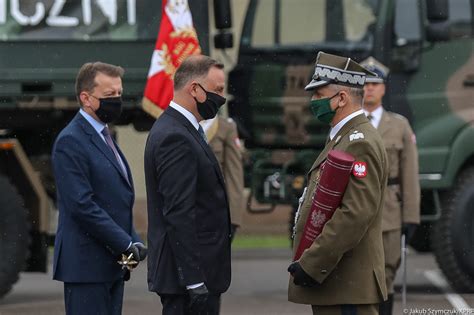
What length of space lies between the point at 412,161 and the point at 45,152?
3618 millimetres

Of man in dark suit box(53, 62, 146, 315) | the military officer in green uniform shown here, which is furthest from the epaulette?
man in dark suit box(53, 62, 146, 315)

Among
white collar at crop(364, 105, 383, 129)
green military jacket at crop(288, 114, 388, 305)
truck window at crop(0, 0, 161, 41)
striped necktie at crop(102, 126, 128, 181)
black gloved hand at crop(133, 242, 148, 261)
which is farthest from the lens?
truck window at crop(0, 0, 161, 41)

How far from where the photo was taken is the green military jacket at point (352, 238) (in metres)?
5.93

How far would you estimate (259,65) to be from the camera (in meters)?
12.6

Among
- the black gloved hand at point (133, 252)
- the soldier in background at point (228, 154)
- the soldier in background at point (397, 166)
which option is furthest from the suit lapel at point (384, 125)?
the black gloved hand at point (133, 252)

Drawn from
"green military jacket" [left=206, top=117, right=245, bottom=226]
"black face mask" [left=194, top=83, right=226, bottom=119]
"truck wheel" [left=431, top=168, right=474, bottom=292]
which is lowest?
"truck wheel" [left=431, top=168, right=474, bottom=292]

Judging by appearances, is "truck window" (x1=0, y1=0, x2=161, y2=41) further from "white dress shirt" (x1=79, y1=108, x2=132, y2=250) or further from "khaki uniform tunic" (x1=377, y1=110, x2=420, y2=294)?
"white dress shirt" (x1=79, y1=108, x2=132, y2=250)

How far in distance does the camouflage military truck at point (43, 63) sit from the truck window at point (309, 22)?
4.91 ft

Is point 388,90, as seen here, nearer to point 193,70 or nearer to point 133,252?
point 133,252

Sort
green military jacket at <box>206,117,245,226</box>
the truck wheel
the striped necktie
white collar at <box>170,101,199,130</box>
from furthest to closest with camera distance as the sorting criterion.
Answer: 1. the truck wheel
2. green military jacket at <box>206,117,245,226</box>
3. the striped necktie
4. white collar at <box>170,101,199,130</box>

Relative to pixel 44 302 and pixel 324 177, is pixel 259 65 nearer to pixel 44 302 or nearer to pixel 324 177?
pixel 44 302

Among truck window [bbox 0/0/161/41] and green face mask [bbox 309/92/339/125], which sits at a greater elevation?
green face mask [bbox 309/92/339/125]

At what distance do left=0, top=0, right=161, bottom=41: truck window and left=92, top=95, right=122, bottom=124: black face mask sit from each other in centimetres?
414

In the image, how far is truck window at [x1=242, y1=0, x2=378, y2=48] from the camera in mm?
12289
